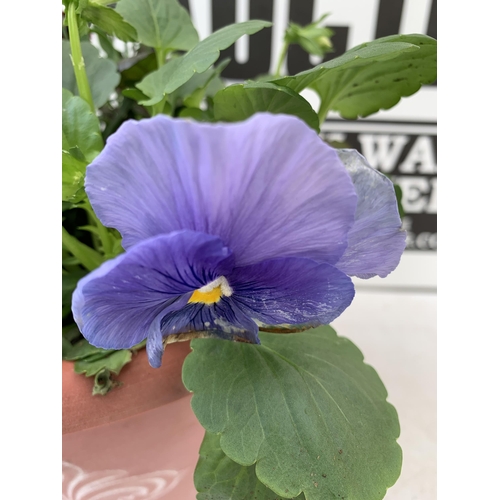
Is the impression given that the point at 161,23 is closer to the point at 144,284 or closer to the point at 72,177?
the point at 72,177

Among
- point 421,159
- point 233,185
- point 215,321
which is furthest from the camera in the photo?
point 421,159

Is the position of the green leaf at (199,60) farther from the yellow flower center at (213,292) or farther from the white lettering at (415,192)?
the white lettering at (415,192)

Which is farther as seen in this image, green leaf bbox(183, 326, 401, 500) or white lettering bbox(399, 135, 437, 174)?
white lettering bbox(399, 135, 437, 174)

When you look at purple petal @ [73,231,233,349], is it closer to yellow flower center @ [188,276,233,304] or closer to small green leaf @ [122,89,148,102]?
yellow flower center @ [188,276,233,304]

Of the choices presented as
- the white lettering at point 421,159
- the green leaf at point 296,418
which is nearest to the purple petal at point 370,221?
the green leaf at point 296,418

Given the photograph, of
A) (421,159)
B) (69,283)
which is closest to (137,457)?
(69,283)

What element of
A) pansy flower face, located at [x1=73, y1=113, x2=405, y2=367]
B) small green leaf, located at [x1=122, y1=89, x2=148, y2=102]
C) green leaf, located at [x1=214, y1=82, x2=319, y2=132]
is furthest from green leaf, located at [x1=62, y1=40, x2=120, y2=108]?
pansy flower face, located at [x1=73, y1=113, x2=405, y2=367]

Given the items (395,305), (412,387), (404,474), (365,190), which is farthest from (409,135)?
(365,190)
